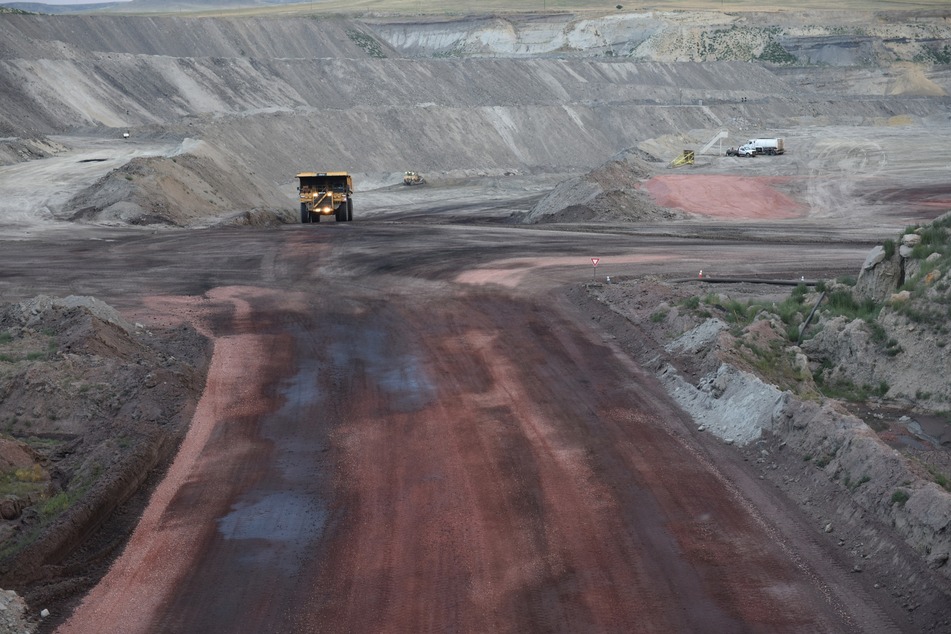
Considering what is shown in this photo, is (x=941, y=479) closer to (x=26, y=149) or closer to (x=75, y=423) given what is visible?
(x=75, y=423)

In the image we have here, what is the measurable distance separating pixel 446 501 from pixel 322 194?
35.0m

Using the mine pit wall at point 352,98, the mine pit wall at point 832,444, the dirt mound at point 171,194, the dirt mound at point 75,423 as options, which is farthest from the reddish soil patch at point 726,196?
the dirt mound at point 75,423

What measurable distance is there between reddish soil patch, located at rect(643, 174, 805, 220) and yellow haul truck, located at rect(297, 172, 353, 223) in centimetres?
1604

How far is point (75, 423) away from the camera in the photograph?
53.1 feet

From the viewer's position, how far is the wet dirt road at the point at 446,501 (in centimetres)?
1065

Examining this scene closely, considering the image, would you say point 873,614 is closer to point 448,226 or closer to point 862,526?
point 862,526

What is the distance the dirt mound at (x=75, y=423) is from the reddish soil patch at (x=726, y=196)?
3454 cm

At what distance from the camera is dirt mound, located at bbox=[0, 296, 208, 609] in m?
11.9

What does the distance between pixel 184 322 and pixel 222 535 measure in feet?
40.6

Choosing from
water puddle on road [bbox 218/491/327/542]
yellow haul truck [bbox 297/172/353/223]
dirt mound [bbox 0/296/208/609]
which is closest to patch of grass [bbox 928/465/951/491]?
water puddle on road [bbox 218/491/327/542]

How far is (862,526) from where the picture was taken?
12203mm

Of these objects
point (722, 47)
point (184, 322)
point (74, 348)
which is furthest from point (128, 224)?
point (722, 47)

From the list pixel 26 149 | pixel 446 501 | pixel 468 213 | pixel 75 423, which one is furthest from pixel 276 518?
pixel 26 149

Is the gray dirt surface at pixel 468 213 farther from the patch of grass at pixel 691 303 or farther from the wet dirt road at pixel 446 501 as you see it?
the wet dirt road at pixel 446 501
